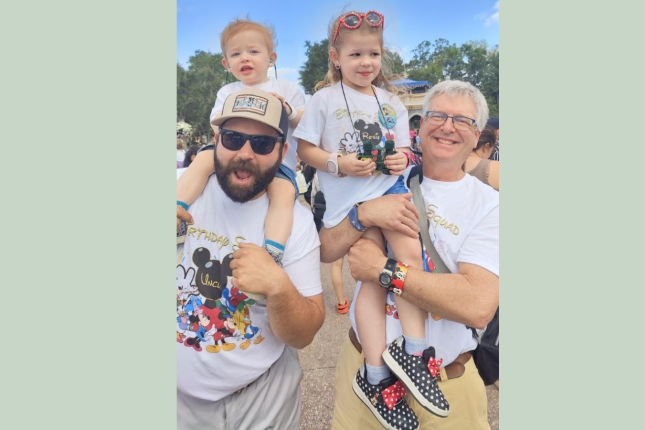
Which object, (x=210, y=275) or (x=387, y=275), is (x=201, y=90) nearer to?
(x=210, y=275)

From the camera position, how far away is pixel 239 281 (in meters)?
1.76

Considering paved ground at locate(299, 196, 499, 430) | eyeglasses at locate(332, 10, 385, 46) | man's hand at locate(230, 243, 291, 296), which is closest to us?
man's hand at locate(230, 243, 291, 296)

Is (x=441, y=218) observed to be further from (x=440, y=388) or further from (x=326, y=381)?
(x=326, y=381)

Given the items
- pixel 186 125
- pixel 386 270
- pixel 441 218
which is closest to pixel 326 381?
pixel 386 270

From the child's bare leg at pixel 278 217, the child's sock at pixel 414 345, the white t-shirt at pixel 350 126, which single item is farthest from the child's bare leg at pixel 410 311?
the child's bare leg at pixel 278 217

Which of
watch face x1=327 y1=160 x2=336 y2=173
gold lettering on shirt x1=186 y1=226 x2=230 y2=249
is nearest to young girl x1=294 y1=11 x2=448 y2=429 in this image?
watch face x1=327 y1=160 x2=336 y2=173

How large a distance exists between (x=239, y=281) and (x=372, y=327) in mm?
788

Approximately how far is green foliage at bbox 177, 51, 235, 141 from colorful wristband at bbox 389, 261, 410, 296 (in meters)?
1.29

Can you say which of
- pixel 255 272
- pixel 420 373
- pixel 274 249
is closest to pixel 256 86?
pixel 274 249

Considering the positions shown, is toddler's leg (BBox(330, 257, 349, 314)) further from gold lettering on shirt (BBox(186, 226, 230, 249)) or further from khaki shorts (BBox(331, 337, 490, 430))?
gold lettering on shirt (BBox(186, 226, 230, 249))

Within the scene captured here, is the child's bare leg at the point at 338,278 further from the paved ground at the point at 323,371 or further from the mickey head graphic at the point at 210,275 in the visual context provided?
the mickey head graphic at the point at 210,275

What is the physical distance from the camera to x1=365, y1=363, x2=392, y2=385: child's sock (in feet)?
6.42

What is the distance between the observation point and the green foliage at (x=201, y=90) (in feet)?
6.71

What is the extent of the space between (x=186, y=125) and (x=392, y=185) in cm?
125
